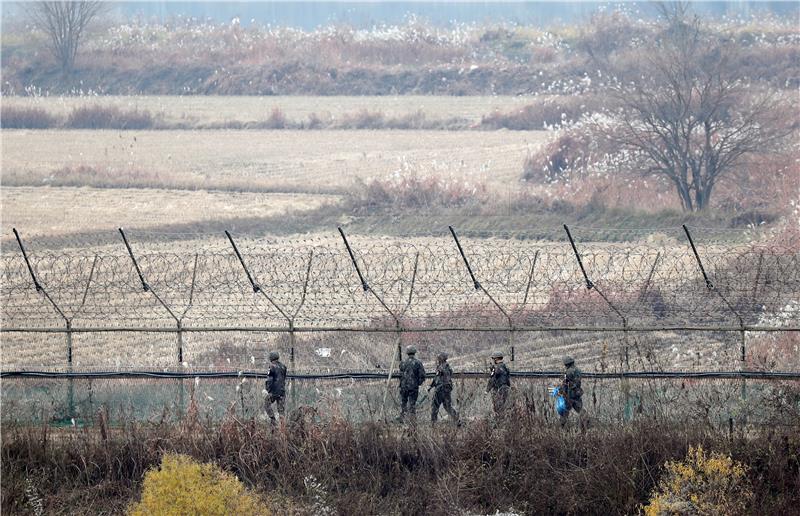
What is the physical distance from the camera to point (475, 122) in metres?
46.2

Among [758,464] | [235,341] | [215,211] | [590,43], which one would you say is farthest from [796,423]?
[590,43]

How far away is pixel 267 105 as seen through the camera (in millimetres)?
51781

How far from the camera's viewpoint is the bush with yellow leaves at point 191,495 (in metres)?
10.2

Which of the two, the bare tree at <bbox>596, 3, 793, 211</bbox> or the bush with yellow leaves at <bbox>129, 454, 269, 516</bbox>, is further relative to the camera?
the bare tree at <bbox>596, 3, 793, 211</bbox>

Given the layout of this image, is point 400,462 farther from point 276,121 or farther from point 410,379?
point 276,121

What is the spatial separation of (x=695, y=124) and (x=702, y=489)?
19.4m

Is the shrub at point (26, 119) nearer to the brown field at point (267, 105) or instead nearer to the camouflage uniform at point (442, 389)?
Result: the brown field at point (267, 105)

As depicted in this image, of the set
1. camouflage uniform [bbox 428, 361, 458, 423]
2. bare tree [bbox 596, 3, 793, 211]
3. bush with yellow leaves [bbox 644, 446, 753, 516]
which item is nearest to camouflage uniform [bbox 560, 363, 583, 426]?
camouflage uniform [bbox 428, 361, 458, 423]

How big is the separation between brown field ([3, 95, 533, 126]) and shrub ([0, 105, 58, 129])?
2.93 feet

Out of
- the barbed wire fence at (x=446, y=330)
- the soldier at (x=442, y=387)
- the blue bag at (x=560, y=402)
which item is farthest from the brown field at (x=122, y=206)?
the blue bag at (x=560, y=402)

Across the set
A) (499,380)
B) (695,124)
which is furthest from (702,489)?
(695,124)

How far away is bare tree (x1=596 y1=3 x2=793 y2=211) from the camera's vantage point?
2822cm

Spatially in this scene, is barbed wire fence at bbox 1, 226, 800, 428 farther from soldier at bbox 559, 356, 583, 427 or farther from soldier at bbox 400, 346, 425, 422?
soldier at bbox 559, 356, 583, 427

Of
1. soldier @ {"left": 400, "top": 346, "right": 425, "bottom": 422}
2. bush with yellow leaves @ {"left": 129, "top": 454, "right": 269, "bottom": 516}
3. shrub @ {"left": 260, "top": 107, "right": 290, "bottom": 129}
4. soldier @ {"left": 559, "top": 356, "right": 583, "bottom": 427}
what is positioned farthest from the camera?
shrub @ {"left": 260, "top": 107, "right": 290, "bottom": 129}
